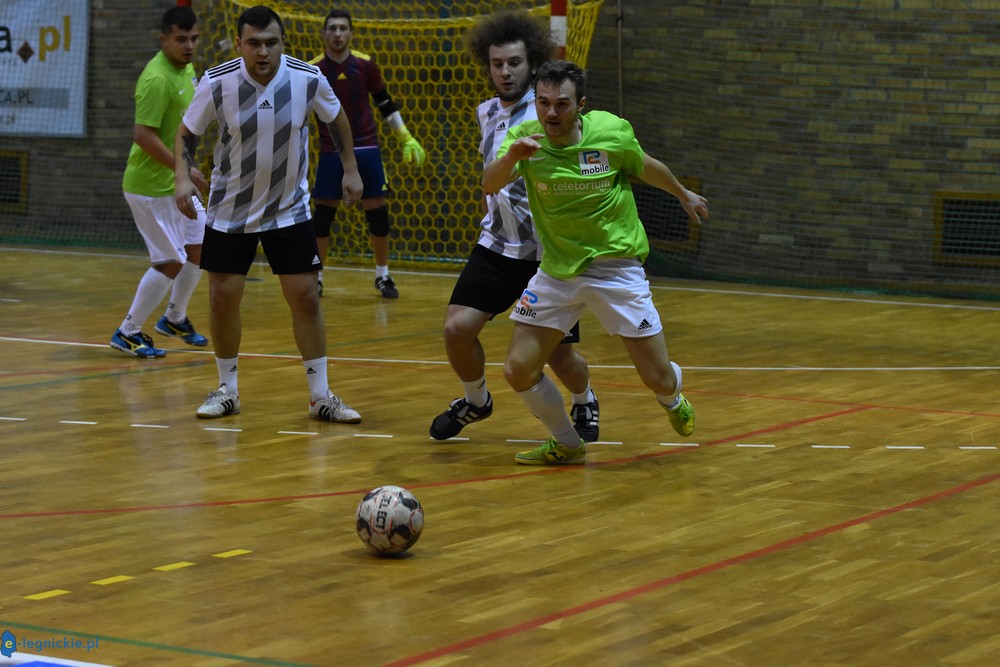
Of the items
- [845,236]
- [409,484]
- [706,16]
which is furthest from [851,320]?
[409,484]

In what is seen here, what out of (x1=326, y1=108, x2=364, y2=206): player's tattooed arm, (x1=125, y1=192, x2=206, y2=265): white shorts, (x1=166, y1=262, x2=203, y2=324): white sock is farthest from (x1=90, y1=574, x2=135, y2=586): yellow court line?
(x1=166, y1=262, x2=203, y2=324): white sock

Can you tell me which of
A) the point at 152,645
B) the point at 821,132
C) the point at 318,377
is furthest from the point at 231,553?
the point at 821,132

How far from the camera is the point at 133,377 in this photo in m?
7.97

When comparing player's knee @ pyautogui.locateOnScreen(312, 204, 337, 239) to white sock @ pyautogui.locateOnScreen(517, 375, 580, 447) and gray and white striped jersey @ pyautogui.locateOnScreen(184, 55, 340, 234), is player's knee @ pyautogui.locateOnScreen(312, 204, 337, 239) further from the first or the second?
white sock @ pyautogui.locateOnScreen(517, 375, 580, 447)

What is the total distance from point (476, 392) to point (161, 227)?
3217mm

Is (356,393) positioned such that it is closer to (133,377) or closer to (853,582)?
(133,377)

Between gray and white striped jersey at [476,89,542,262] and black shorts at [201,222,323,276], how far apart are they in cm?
91

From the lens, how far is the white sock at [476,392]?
632 centimetres

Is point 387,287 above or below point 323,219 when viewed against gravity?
below

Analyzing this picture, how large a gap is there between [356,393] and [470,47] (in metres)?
1.96

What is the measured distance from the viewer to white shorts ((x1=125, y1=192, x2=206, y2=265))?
8.80m

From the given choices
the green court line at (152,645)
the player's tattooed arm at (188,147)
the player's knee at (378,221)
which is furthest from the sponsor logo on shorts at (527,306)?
the player's knee at (378,221)

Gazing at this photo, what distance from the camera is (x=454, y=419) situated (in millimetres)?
6359

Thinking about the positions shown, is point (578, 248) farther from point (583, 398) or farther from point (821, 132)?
point (821, 132)
